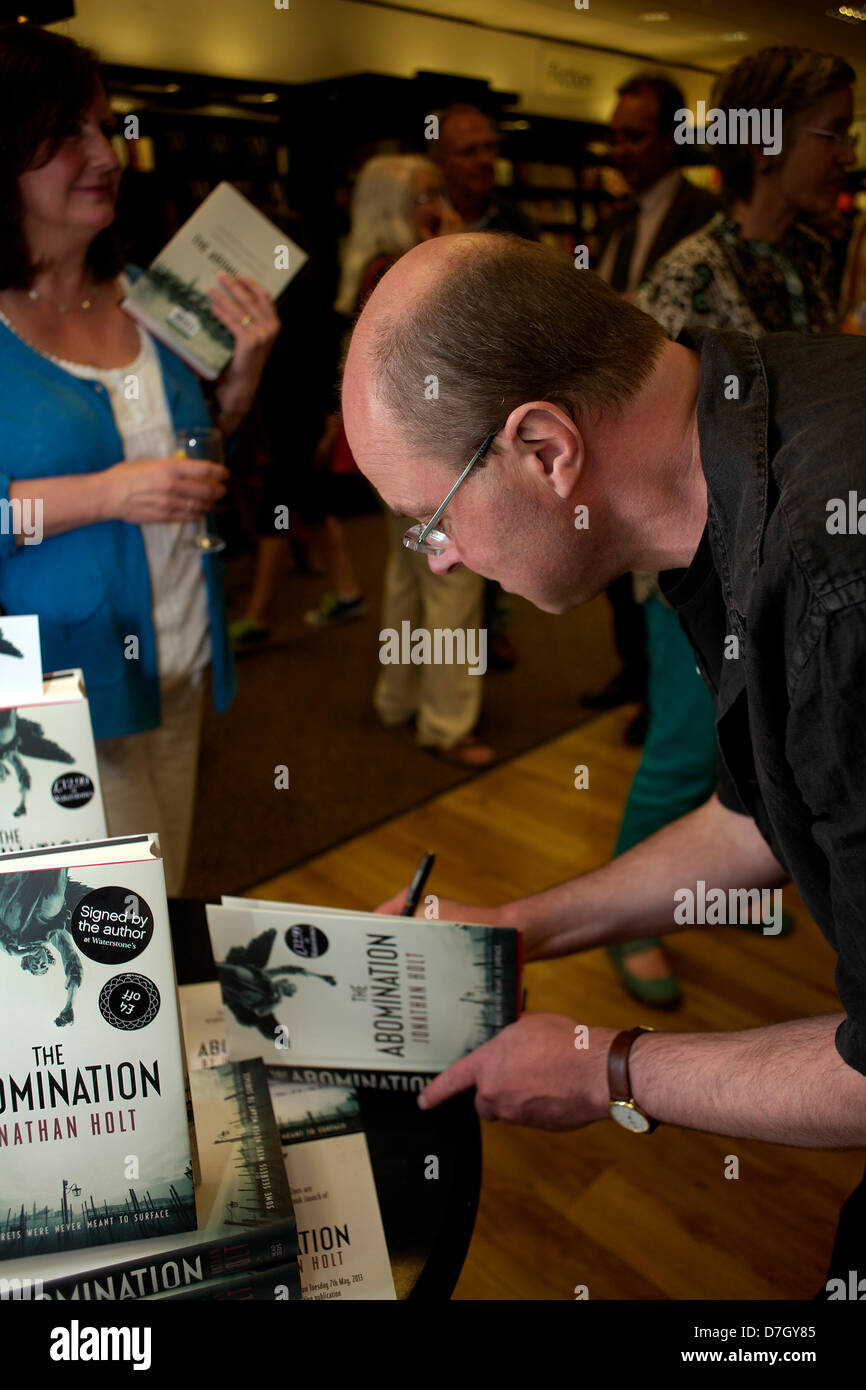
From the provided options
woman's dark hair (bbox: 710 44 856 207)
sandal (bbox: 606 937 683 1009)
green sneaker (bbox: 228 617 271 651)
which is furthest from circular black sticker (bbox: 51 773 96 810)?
green sneaker (bbox: 228 617 271 651)

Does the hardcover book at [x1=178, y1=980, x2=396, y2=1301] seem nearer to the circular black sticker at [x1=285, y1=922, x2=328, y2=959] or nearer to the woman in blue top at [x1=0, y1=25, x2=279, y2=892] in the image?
the circular black sticker at [x1=285, y1=922, x2=328, y2=959]

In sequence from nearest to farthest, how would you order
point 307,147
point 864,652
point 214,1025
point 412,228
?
point 864,652
point 214,1025
point 412,228
point 307,147

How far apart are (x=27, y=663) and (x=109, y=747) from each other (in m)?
0.77

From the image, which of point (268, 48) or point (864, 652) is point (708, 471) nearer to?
point (864, 652)

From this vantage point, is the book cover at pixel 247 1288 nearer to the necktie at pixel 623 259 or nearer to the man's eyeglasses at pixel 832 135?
the man's eyeglasses at pixel 832 135

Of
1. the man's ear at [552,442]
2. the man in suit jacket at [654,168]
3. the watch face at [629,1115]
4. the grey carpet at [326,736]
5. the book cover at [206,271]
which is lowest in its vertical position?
the grey carpet at [326,736]

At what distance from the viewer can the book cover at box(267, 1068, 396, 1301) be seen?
831 millimetres

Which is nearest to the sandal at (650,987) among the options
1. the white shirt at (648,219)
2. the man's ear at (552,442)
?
the man's ear at (552,442)

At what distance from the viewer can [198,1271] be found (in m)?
0.77

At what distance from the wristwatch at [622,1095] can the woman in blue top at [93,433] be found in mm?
1050

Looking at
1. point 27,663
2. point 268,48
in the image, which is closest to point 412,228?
point 27,663

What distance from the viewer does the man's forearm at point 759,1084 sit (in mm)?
858

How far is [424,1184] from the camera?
3.04ft

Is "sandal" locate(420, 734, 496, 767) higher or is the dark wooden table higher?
the dark wooden table
